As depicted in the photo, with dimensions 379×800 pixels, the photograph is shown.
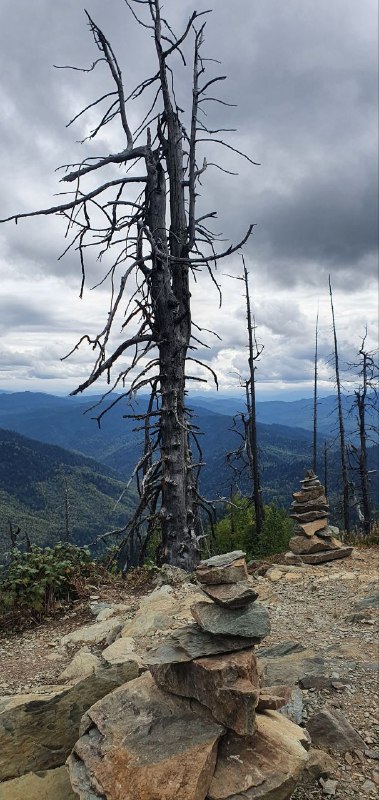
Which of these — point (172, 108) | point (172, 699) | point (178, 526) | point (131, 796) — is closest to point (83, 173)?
point (172, 108)

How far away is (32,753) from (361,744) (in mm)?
3123

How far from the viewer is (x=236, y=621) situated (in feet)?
15.9


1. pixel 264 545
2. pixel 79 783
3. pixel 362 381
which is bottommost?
pixel 264 545

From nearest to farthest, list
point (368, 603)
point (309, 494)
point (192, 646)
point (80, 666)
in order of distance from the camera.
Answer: point (192, 646) → point (80, 666) → point (368, 603) → point (309, 494)

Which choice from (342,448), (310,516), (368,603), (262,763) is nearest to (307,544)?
(310,516)

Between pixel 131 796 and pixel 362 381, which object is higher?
pixel 362 381

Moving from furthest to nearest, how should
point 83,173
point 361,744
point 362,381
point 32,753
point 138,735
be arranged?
point 362,381
point 83,173
point 361,744
point 32,753
point 138,735

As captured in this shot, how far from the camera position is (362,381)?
29219mm

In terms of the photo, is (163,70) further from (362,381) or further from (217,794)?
(362,381)

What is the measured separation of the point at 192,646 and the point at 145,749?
3.10ft

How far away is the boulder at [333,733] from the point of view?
4.77 m

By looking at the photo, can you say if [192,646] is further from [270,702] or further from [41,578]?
[41,578]

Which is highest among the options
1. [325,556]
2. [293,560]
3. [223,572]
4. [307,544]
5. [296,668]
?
[223,572]

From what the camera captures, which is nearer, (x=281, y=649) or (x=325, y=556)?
(x=281, y=649)
